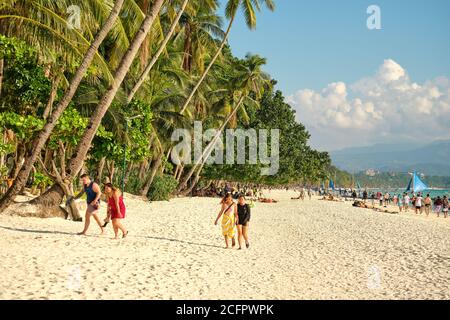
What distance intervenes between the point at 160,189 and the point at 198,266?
1957cm

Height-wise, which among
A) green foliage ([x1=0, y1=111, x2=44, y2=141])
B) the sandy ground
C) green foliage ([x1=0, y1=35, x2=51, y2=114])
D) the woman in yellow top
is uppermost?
green foliage ([x1=0, y1=35, x2=51, y2=114])

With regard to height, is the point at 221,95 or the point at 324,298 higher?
the point at 221,95

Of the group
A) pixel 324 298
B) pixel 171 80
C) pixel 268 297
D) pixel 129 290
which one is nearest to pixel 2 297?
pixel 129 290

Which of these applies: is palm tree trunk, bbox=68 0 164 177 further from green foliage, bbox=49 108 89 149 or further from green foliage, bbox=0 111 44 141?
green foliage, bbox=0 111 44 141

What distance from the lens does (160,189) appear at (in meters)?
28.3

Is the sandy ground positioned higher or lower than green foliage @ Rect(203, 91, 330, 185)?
lower

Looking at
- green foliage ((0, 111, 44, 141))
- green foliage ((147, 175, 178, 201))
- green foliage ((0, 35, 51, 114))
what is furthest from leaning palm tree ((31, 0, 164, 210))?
green foliage ((147, 175, 178, 201))

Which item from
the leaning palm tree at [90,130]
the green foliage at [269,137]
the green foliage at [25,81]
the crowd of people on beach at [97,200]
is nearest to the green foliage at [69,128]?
the leaning palm tree at [90,130]

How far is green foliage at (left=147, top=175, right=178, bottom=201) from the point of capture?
28000mm

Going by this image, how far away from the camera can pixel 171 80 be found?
31.4 metres

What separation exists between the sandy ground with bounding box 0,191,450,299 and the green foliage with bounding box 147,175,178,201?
1346 centimetres

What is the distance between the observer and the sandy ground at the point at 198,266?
6957mm
